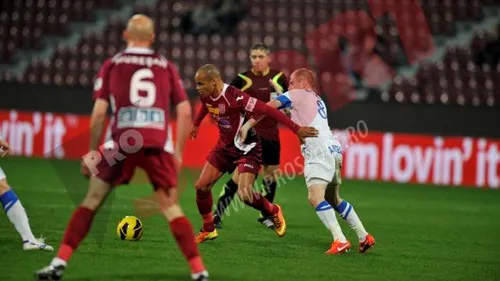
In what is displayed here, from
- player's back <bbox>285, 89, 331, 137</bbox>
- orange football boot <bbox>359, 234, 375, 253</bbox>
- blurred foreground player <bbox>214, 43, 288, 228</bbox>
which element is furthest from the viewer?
blurred foreground player <bbox>214, 43, 288, 228</bbox>

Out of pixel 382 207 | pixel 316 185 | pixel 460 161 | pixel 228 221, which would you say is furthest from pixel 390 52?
pixel 316 185

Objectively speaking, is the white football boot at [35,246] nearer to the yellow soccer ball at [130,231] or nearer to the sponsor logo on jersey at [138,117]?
the yellow soccer ball at [130,231]

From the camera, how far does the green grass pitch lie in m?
8.55

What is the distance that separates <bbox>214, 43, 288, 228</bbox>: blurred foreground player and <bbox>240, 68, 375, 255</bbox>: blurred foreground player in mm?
2176

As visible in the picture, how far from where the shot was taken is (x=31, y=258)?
8.73 meters

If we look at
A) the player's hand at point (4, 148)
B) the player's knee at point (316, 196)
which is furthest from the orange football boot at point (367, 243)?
the player's hand at point (4, 148)

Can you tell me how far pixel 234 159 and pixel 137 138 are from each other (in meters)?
3.49

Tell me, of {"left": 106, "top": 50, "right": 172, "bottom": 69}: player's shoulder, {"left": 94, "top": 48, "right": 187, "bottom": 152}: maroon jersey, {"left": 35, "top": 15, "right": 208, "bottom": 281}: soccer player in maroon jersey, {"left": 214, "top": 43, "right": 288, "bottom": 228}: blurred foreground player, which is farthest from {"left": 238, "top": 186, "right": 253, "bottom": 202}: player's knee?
{"left": 106, "top": 50, "right": 172, "bottom": 69}: player's shoulder

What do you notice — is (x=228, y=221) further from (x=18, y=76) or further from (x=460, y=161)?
(x=18, y=76)

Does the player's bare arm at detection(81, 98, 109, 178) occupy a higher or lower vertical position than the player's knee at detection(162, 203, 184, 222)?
higher

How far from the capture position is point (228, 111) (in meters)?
10.3

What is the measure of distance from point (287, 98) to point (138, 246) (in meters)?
2.22

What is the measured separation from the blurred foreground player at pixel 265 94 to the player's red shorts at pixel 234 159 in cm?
112

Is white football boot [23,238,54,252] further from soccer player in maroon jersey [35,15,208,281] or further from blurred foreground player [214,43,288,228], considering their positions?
blurred foreground player [214,43,288,228]
